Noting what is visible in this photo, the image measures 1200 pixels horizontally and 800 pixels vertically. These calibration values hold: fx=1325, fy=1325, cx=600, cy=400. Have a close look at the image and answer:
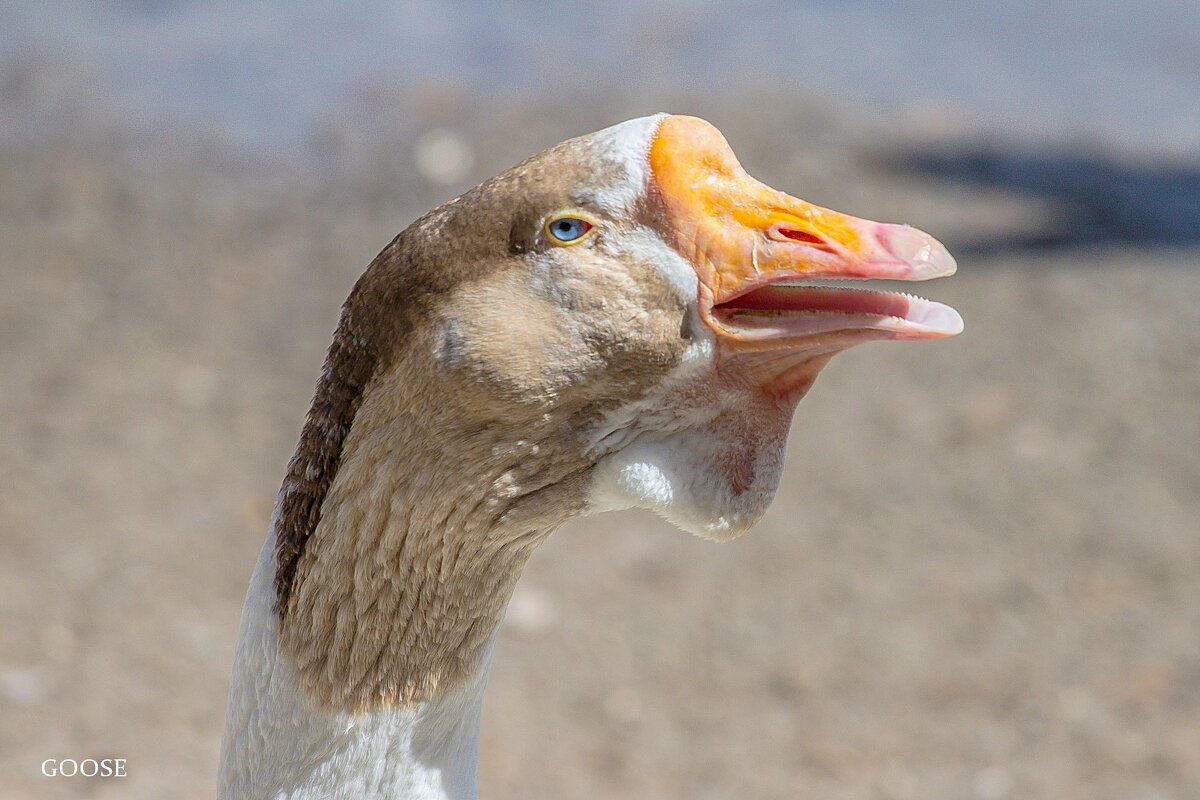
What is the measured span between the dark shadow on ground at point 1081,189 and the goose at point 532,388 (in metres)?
4.62

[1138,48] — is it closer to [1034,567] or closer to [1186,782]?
[1034,567]

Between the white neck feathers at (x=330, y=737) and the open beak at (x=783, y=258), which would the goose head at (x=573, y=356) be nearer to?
the open beak at (x=783, y=258)

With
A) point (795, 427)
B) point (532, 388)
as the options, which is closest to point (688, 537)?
point (795, 427)

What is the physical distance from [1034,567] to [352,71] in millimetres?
4394

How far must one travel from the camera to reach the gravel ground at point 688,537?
4008mm

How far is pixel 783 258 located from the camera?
63.0 inches

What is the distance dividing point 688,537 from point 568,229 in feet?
10.7

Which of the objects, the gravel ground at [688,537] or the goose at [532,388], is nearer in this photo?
the goose at [532,388]

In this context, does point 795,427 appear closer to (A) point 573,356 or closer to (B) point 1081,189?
(B) point 1081,189

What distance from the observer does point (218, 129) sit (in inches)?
260

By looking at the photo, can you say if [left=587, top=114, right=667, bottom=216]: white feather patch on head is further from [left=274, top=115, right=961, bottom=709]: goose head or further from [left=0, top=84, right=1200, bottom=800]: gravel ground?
[left=0, top=84, right=1200, bottom=800]: gravel ground

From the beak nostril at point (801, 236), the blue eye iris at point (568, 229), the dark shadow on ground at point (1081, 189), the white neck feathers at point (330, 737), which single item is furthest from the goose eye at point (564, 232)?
the dark shadow on ground at point (1081, 189)

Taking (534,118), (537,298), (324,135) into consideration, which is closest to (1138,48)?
(534,118)

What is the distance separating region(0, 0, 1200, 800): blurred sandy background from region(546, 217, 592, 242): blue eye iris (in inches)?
102
